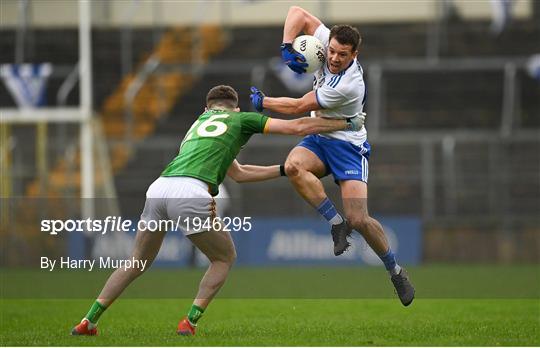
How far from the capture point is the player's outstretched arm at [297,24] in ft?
31.0

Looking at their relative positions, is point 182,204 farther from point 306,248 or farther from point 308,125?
point 306,248

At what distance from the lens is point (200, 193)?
864 centimetres

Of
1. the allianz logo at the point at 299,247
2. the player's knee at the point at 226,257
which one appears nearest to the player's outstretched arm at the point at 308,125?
the player's knee at the point at 226,257

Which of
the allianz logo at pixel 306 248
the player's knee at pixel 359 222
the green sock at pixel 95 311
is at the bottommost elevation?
the allianz logo at pixel 306 248

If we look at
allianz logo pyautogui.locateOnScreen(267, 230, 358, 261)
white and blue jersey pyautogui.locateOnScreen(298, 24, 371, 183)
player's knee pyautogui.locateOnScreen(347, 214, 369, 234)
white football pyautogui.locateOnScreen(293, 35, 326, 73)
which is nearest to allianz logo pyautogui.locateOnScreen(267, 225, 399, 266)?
allianz logo pyautogui.locateOnScreen(267, 230, 358, 261)

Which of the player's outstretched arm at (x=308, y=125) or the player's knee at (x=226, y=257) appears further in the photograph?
the player's knee at (x=226, y=257)

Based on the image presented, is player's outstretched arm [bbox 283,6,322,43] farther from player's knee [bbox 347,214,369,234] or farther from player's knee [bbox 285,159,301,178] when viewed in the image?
player's knee [bbox 347,214,369,234]

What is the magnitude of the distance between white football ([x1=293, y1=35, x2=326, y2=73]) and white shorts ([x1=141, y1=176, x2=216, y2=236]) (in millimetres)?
1389

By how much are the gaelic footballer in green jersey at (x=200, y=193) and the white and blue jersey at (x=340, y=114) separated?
1.48 ft

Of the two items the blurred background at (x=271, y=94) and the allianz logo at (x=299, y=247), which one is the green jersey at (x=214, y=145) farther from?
the allianz logo at (x=299, y=247)

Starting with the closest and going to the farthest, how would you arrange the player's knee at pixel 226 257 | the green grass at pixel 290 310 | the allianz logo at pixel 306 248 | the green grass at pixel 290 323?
the green grass at pixel 290 323
the green grass at pixel 290 310
the player's knee at pixel 226 257
the allianz logo at pixel 306 248

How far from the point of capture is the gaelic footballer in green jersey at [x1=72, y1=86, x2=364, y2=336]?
8.66 meters

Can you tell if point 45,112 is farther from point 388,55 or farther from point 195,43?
point 388,55

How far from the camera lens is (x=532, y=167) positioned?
2117 centimetres
